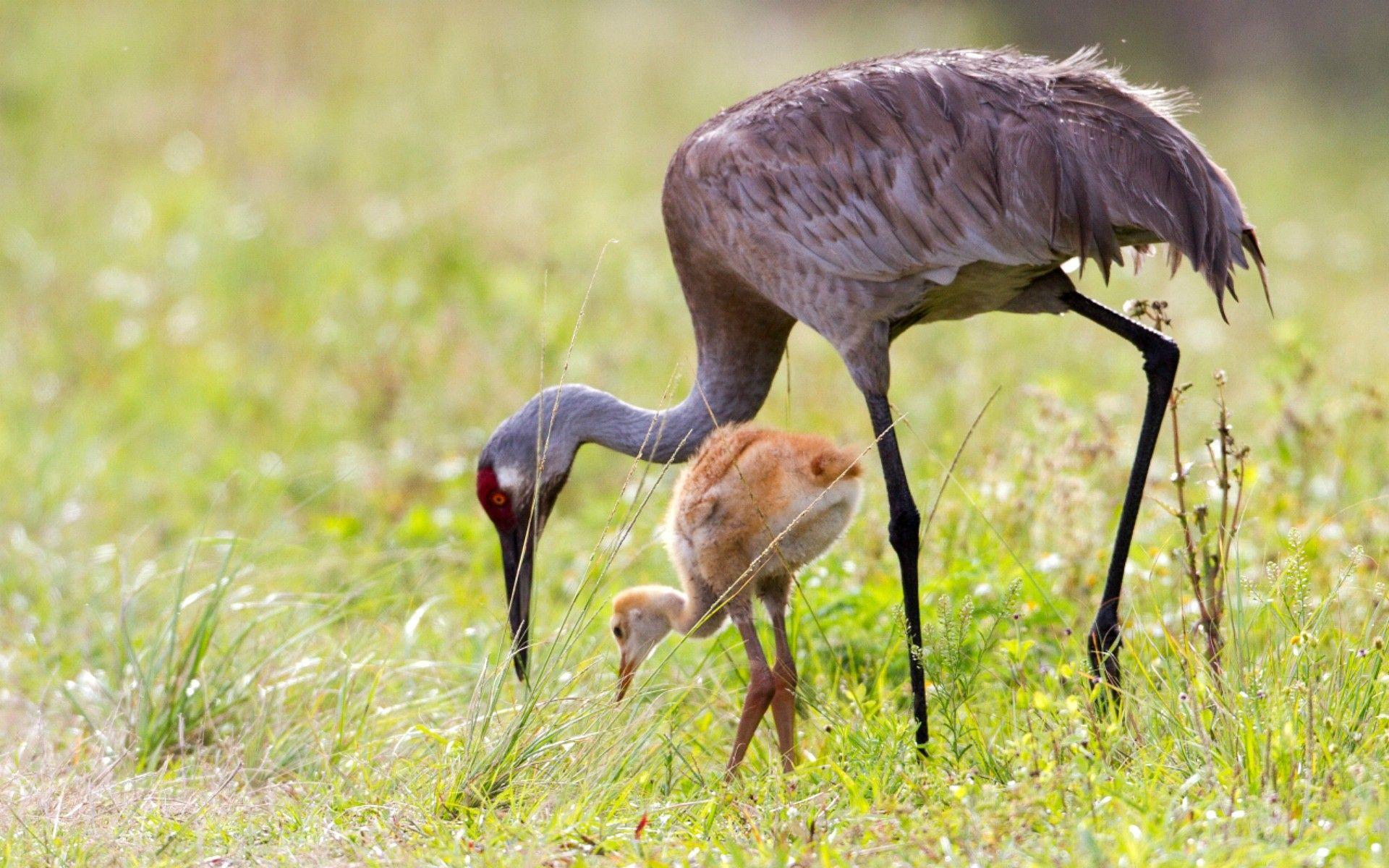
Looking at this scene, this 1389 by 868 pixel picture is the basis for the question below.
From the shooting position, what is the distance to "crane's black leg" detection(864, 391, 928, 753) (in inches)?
156

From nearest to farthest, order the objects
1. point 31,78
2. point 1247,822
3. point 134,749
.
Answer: point 1247,822, point 134,749, point 31,78

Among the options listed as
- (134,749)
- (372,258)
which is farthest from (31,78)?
(134,749)

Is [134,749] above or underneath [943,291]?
underneath

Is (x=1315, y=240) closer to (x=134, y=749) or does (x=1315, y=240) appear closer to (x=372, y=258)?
(x=372, y=258)

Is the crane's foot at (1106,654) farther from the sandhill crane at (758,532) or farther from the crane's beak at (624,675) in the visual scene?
the crane's beak at (624,675)

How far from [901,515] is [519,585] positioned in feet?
3.60

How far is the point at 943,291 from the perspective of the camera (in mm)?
4320

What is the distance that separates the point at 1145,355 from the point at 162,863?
2.83m

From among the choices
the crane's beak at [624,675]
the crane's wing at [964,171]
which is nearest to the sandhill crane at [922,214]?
the crane's wing at [964,171]

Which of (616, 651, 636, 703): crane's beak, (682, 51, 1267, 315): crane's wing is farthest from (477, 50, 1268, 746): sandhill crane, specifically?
(616, 651, 636, 703): crane's beak

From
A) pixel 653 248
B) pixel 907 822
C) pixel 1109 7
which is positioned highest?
pixel 1109 7

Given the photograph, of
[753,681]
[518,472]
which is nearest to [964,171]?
[753,681]

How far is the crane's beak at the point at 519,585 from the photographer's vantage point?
3.98 meters

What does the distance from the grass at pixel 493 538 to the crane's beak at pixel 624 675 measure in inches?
2.4
